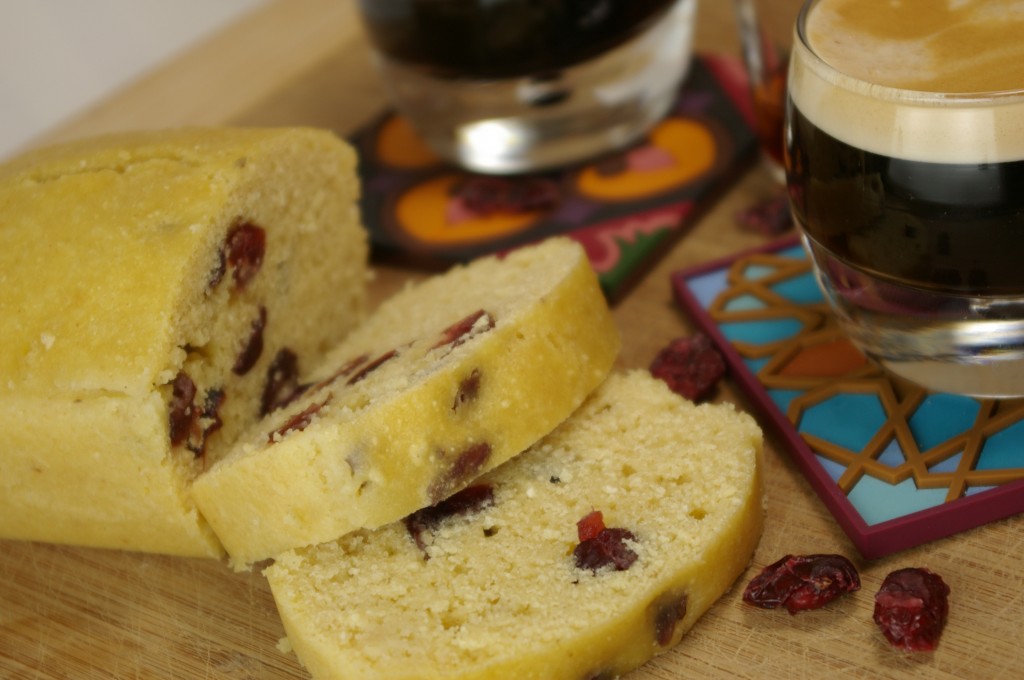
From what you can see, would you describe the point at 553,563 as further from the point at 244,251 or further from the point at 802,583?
the point at 244,251

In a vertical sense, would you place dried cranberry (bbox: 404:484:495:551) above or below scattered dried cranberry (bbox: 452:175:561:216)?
above

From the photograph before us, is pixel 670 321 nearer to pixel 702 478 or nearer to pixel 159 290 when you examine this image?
pixel 702 478

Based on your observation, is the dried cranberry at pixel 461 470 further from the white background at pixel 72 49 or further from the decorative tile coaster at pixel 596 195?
the white background at pixel 72 49

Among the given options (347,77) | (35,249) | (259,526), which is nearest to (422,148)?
(347,77)

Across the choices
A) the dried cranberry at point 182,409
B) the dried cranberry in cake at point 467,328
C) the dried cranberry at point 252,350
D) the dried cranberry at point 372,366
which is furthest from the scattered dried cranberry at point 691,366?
the dried cranberry at point 182,409

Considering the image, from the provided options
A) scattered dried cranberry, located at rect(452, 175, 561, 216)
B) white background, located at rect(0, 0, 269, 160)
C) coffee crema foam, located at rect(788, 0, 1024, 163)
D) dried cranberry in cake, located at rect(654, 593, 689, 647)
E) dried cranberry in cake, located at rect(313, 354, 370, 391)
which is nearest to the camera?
coffee crema foam, located at rect(788, 0, 1024, 163)

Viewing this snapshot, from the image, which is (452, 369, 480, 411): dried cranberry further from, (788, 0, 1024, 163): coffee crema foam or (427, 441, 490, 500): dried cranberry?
(788, 0, 1024, 163): coffee crema foam

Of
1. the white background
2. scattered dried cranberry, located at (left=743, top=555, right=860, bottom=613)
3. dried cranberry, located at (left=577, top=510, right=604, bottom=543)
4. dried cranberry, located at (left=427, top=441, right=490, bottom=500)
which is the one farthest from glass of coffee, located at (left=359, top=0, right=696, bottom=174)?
the white background

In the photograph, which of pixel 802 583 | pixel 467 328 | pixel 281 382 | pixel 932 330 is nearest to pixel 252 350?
pixel 281 382
